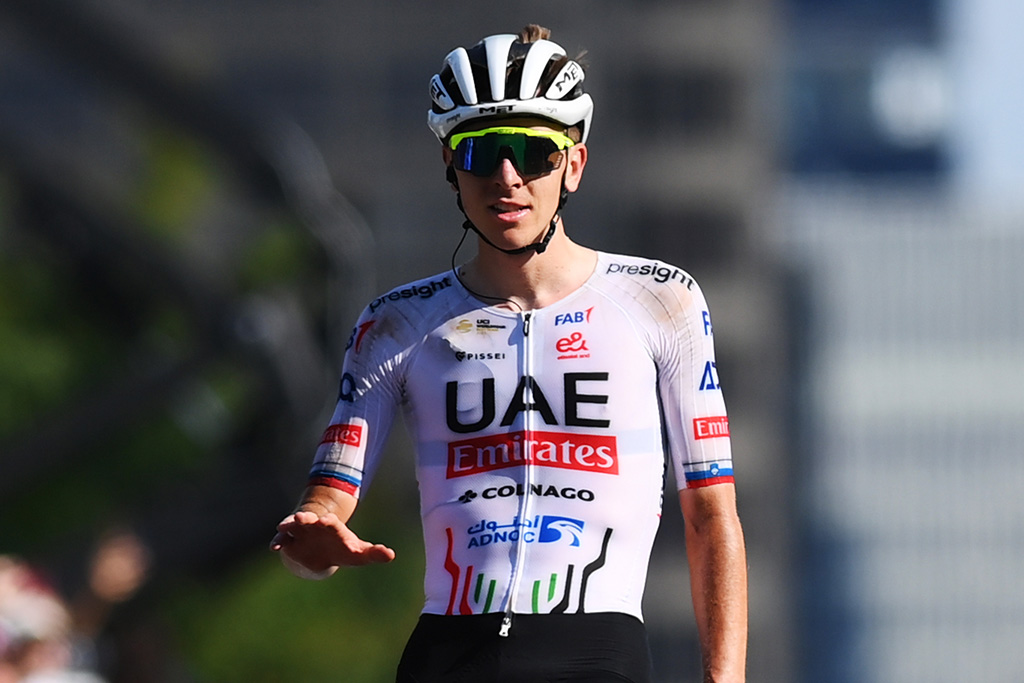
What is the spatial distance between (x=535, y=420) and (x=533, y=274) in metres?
0.56

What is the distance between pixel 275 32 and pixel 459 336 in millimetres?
89865

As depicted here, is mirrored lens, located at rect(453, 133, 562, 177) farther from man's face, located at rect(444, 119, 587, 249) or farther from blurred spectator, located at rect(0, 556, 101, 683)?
blurred spectator, located at rect(0, 556, 101, 683)

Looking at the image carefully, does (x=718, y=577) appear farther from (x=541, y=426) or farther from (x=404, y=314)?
(x=404, y=314)

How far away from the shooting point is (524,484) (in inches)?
262

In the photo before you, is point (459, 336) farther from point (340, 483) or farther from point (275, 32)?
point (275, 32)

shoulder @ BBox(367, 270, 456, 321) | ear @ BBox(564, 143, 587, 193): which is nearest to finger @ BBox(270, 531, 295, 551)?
shoulder @ BBox(367, 270, 456, 321)

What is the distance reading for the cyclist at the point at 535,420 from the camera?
6566mm

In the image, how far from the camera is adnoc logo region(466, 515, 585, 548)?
6.62m

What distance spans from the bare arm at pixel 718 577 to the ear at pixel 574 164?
1.17m

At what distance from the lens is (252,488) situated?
2806cm

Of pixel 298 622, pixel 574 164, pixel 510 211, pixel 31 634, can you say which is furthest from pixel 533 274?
pixel 298 622

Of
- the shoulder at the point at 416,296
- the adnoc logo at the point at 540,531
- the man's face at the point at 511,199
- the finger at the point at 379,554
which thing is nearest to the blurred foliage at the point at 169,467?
the shoulder at the point at 416,296

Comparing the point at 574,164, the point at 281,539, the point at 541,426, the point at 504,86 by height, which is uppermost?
the point at 504,86

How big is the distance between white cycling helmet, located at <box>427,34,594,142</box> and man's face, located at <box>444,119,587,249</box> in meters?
0.07
